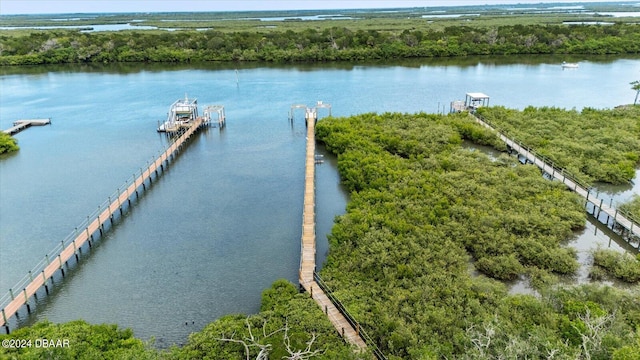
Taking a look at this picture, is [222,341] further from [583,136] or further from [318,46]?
[318,46]

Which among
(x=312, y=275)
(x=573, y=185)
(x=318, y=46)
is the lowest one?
(x=312, y=275)


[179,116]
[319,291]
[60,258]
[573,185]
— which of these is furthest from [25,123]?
[573,185]

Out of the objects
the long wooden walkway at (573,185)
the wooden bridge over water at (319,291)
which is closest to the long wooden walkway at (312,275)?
the wooden bridge over water at (319,291)

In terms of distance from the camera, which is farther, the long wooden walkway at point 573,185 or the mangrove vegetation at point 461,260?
the long wooden walkway at point 573,185

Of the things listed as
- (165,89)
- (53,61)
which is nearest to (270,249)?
(165,89)

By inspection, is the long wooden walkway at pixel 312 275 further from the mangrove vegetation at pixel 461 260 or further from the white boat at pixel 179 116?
the white boat at pixel 179 116

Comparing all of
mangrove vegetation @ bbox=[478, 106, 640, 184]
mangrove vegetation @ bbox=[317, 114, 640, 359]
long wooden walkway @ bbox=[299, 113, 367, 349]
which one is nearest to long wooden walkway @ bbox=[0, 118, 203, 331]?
long wooden walkway @ bbox=[299, 113, 367, 349]

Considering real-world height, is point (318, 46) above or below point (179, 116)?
above
